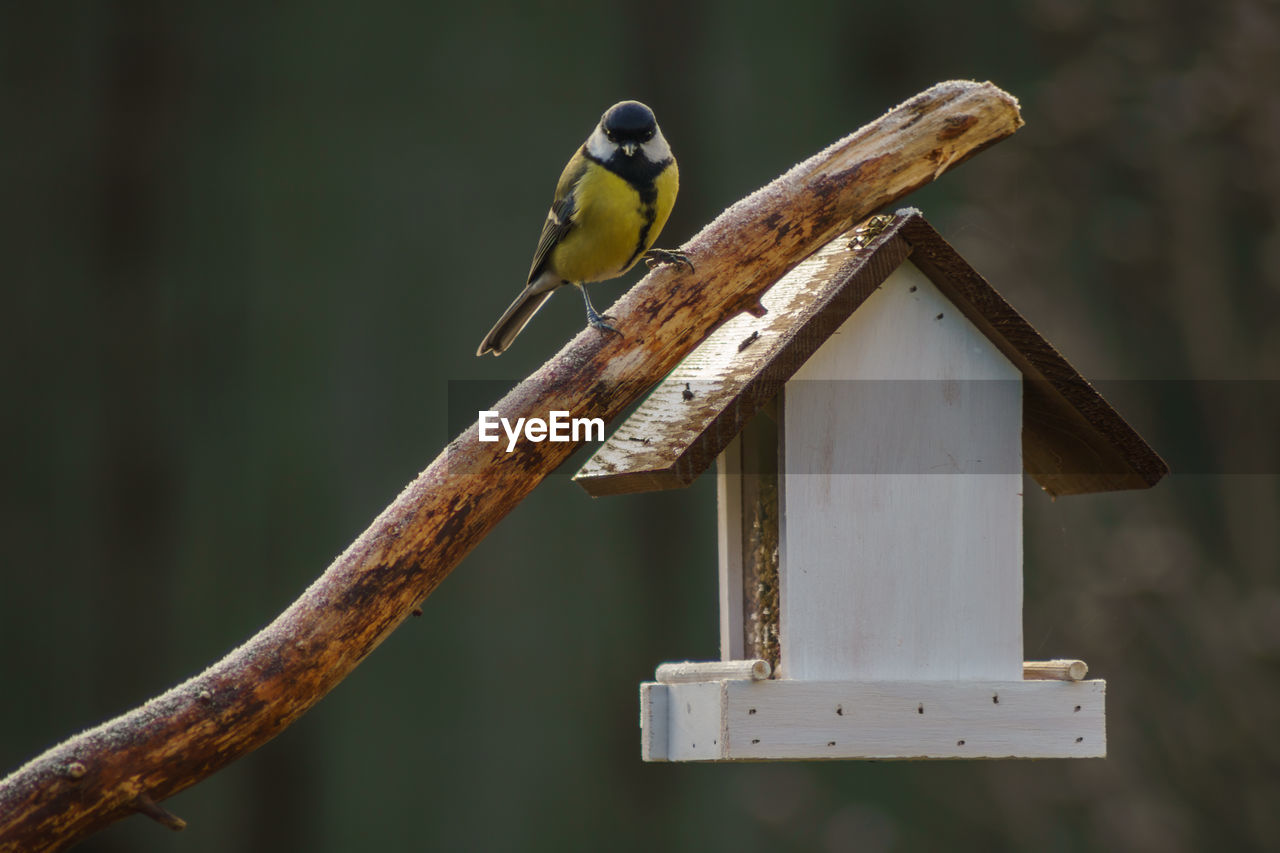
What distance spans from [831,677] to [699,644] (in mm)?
2261

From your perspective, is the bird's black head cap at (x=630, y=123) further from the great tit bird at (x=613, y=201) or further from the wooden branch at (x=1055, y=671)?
the wooden branch at (x=1055, y=671)

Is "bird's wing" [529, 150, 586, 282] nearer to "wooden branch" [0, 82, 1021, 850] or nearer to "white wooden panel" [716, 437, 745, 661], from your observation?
"wooden branch" [0, 82, 1021, 850]

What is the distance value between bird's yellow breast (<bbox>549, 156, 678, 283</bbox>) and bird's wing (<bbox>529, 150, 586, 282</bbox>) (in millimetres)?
11

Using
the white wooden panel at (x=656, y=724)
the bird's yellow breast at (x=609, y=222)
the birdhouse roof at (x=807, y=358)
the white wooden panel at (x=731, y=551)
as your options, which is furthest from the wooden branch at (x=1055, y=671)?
the bird's yellow breast at (x=609, y=222)

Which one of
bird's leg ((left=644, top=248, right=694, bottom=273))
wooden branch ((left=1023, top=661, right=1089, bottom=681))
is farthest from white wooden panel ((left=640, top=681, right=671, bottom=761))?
bird's leg ((left=644, top=248, right=694, bottom=273))

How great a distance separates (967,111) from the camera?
8.02 ft

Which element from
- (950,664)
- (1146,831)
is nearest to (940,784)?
(1146,831)

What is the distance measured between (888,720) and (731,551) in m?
0.47

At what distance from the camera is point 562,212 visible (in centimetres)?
258

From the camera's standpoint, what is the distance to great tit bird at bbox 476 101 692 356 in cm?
251

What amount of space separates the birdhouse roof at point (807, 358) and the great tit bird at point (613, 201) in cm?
23

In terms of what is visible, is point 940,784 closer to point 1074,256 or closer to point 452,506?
point 1074,256

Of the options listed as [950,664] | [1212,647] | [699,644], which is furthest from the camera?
[699,644]

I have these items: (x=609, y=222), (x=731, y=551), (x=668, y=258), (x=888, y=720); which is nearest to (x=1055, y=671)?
(x=888, y=720)
